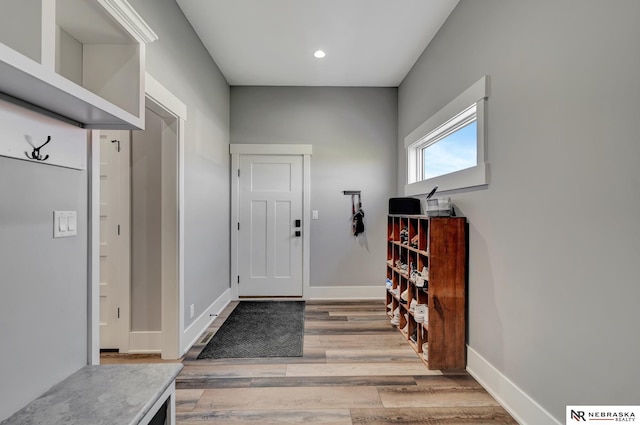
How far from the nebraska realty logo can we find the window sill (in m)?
1.26

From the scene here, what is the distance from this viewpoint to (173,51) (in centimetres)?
223

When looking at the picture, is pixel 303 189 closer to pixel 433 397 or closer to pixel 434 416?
pixel 433 397

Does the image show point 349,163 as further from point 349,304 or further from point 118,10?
point 118,10

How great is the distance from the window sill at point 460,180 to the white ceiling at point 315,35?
4.55 ft

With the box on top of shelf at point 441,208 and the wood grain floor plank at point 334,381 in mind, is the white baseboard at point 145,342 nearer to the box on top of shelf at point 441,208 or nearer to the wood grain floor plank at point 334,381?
the wood grain floor plank at point 334,381

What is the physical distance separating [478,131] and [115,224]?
2.91 meters

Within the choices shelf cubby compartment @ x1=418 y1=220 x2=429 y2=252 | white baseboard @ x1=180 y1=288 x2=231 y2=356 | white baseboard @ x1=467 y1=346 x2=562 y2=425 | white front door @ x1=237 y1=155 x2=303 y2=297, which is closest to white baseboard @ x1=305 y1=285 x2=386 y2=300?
white front door @ x1=237 y1=155 x2=303 y2=297

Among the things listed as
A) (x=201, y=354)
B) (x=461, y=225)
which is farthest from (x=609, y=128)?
(x=201, y=354)

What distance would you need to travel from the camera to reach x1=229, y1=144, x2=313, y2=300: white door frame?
3832 mm

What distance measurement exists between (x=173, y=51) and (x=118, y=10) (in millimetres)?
1349

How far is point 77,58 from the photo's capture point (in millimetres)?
1175

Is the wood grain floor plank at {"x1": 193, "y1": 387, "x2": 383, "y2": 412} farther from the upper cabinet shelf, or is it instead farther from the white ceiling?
the white ceiling

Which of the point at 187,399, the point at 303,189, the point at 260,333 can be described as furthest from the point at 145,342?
the point at 303,189

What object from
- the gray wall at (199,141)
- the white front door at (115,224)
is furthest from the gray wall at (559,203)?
the white front door at (115,224)
